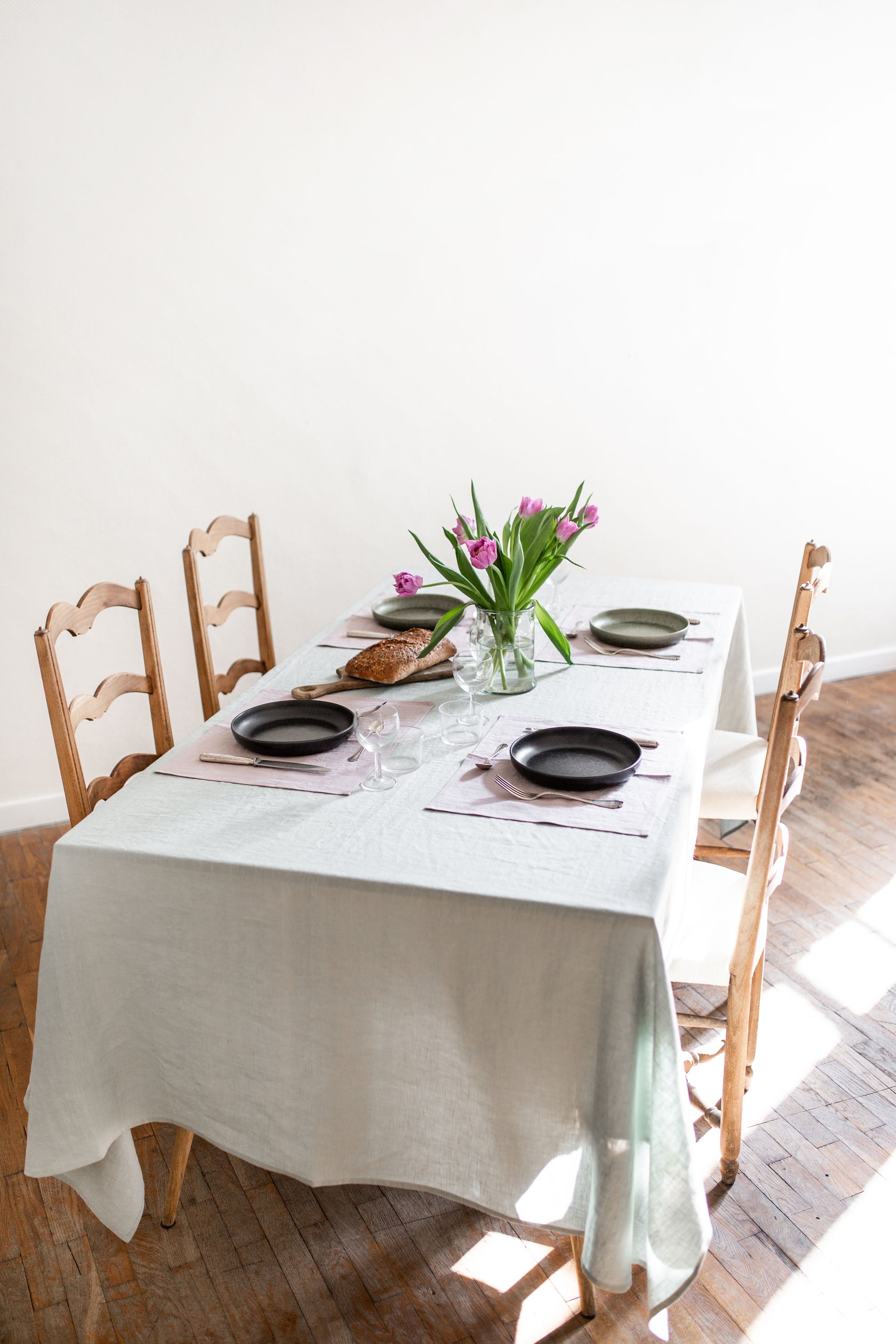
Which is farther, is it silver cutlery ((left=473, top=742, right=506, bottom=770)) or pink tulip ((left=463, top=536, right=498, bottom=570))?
pink tulip ((left=463, top=536, right=498, bottom=570))

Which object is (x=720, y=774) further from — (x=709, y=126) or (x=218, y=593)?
(x=709, y=126)

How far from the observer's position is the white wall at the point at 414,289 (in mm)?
2834

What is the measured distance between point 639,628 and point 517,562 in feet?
1.92

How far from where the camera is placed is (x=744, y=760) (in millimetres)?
2287

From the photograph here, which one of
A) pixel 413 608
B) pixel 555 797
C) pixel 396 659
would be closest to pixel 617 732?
pixel 555 797

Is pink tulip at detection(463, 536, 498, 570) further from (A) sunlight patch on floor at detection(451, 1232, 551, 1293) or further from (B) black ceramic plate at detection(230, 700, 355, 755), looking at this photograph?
(A) sunlight patch on floor at detection(451, 1232, 551, 1293)

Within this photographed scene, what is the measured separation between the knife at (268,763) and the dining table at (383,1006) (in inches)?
3.0

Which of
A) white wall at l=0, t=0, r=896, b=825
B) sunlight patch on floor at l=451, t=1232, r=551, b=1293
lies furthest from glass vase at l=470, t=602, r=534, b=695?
white wall at l=0, t=0, r=896, b=825

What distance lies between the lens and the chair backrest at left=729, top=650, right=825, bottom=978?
4.83 feet

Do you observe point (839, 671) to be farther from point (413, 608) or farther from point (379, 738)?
point (379, 738)

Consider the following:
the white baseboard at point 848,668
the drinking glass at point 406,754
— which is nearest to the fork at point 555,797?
the drinking glass at point 406,754

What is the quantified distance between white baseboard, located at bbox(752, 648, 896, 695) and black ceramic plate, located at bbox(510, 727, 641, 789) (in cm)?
246

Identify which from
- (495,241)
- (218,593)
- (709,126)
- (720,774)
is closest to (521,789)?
(720,774)

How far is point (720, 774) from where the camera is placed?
2.25 meters
